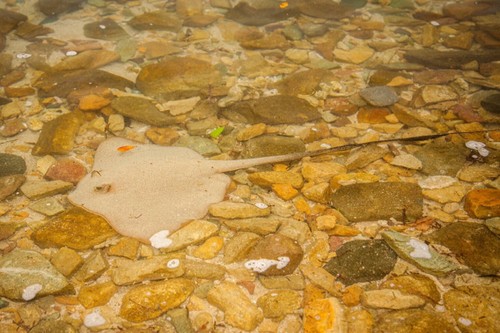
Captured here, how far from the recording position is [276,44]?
20.0 feet

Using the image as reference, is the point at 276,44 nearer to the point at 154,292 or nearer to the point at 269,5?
the point at 269,5

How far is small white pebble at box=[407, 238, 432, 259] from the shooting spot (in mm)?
2990

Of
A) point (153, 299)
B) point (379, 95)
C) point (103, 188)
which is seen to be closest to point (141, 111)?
point (103, 188)

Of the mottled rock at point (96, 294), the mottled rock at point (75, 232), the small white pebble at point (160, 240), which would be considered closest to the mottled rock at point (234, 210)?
the small white pebble at point (160, 240)

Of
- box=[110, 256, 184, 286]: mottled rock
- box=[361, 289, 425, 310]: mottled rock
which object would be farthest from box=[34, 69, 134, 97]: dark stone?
box=[361, 289, 425, 310]: mottled rock

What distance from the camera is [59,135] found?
166 inches

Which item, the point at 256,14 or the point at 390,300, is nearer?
the point at 390,300

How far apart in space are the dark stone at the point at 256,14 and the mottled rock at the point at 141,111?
3.07 m

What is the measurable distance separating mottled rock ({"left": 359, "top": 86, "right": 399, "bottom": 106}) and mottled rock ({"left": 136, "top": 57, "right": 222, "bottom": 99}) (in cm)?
211

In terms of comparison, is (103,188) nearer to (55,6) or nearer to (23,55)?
(23,55)

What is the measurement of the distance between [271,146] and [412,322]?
230 centimetres

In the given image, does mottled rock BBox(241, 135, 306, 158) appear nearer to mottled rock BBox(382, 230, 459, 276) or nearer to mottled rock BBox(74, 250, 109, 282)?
mottled rock BBox(382, 230, 459, 276)

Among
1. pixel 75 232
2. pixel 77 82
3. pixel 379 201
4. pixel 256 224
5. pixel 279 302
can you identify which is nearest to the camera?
pixel 279 302

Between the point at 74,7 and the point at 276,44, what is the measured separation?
4.25 m
